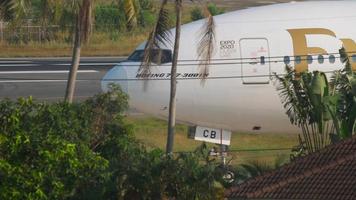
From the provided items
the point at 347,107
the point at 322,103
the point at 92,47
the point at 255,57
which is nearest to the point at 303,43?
the point at 255,57

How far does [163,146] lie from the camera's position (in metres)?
44.3

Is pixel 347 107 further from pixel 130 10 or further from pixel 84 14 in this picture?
pixel 84 14

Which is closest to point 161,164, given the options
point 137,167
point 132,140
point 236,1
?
point 137,167

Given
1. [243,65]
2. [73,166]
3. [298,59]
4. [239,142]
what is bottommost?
[239,142]

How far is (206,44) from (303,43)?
3.23 m

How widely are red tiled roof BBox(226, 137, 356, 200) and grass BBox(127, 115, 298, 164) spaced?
17869mm

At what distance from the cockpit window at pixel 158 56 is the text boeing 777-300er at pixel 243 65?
31mm

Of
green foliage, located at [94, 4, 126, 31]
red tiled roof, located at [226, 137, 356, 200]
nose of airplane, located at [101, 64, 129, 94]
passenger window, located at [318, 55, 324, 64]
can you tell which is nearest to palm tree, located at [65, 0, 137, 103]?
nose of airplane, located at [101, 64, 129, 94]

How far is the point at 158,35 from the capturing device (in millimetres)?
32906

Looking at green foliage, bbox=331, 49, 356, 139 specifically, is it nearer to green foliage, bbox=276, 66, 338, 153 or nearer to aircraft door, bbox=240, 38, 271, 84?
green foliage, bbox=276, 66, 338, 153

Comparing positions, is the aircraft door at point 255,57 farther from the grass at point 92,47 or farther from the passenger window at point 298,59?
the grass at point 92,47

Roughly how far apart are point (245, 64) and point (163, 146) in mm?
8659

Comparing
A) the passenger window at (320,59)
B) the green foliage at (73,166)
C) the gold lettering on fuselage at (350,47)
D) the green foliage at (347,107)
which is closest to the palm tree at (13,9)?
the green foliage at (73,166)

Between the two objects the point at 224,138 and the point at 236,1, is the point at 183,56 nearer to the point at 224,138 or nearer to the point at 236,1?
the point at 224,138
